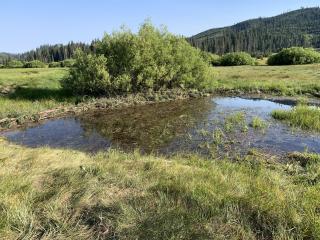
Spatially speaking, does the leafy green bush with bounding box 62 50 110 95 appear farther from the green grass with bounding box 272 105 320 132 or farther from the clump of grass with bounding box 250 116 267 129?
the green grass with bounding box 272 105 320 132

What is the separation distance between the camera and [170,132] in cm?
1794

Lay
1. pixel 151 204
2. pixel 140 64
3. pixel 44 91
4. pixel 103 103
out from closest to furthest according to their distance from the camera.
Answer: pixel 151 204
pixel 103 103
pixel 44 91
pixel 140 64

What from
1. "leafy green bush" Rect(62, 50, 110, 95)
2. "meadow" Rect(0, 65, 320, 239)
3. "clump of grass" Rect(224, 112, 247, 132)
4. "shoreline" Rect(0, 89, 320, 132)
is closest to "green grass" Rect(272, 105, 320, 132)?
"clump of grass" Rect(224, 112, 247, 132)

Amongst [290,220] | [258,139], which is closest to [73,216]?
[290,220]

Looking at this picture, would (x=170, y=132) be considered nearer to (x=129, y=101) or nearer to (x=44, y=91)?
(x=129, y=101)

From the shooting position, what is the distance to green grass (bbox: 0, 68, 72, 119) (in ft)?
74.9

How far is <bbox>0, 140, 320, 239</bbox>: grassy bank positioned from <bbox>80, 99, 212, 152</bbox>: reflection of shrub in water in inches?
244

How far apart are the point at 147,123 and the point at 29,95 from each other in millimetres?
11777

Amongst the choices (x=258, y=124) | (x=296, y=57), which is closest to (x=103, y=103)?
(x=258, y=124)

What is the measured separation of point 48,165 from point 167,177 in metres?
3.51

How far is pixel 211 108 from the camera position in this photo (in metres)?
24.9

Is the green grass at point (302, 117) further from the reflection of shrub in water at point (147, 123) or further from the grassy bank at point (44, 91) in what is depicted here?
the grassy bank at point (44, 91)

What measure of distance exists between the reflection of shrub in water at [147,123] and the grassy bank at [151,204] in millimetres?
6205

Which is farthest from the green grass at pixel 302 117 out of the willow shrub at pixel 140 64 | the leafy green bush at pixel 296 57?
the leafy green bush at pixel 296 57
